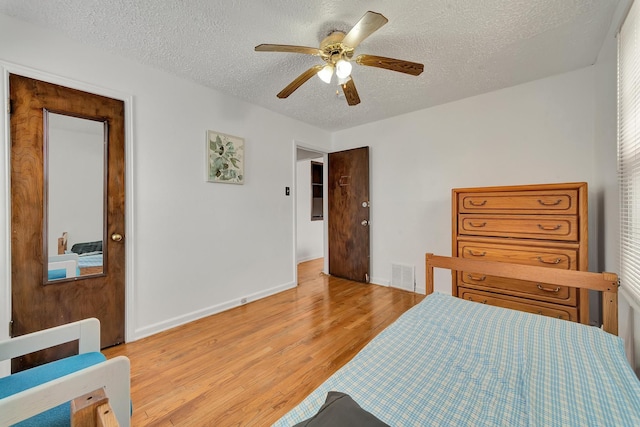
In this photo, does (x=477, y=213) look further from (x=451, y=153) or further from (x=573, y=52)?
(x=573, y=52)

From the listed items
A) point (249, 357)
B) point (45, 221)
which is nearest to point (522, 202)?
point (249, 357)

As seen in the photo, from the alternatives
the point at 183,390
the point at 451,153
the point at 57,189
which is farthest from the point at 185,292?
the point at 451,153

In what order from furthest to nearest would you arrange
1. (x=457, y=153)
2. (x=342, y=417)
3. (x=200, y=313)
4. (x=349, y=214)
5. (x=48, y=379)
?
(x=349, y=214)
(x=457, y=153)
(x=200, y=313)
(x=48, y=379)
(x=342, y=417)

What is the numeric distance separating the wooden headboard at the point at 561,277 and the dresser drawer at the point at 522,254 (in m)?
0.66

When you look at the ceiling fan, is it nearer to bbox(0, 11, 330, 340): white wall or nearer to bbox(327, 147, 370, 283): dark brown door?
bbox(0, 11, 330, 340): white wall

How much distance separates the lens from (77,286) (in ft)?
6.35

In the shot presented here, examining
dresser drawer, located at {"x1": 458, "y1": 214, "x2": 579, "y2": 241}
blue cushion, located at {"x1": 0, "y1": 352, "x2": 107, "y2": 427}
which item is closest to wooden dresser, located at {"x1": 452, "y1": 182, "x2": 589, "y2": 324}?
dresser drawer, located at {"x1": 458, "y1": 214, "x2": 579, "y2": 241}

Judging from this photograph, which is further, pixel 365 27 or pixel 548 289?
pixel 548 289

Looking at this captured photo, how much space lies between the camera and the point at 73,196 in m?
1.92

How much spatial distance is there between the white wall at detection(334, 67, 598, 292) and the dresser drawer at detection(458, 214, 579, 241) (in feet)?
2.31

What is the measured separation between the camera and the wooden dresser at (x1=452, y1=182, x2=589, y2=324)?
1915 mm

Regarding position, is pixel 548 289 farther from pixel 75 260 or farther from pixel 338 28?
pixel 75 260

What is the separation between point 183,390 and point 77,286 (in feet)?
3.93

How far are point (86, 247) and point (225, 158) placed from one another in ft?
4.65
